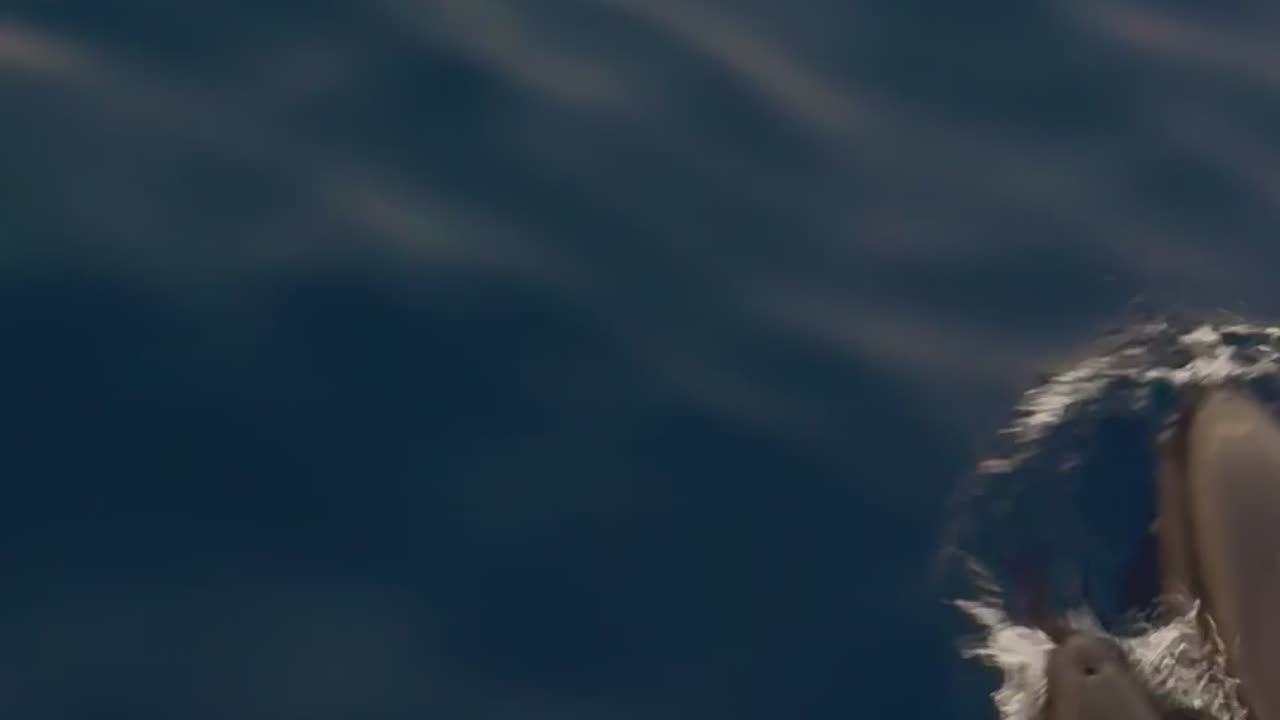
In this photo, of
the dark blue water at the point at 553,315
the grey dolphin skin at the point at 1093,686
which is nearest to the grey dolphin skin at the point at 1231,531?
the grey dolphin skin at the point at 1093,686

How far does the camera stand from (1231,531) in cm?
718

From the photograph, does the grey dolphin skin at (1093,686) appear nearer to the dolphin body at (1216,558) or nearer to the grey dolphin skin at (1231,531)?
the dolphin body at (1216,558)

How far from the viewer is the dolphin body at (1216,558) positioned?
Result: 6.66 metres

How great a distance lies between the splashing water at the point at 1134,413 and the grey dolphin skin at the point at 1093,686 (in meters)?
0.04

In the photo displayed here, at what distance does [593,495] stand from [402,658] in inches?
41.7

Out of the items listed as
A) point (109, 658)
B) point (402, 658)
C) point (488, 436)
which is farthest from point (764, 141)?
point (109, 658)

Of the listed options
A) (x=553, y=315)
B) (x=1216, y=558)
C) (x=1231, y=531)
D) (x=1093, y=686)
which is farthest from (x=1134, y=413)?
(x=553, y=315)

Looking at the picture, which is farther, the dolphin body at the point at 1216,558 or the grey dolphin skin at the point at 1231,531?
the grey dolphin skin at the point at 1231,531

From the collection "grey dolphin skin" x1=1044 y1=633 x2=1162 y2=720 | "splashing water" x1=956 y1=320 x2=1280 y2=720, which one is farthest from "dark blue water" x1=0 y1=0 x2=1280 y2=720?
"grey dolphin skin" x1=1044 y1=633 x2=1162 y2=720

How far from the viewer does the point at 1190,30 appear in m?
9.67

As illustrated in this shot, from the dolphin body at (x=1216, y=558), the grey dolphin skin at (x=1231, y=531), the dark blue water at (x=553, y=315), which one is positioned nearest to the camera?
the dark blue water at (x=553, y=315)

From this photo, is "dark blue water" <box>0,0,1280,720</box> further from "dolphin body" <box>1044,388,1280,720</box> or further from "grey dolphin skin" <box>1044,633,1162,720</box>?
"dolphin body" <box>1044,388,1280,720</box>

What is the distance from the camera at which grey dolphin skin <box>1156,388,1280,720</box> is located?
681 centimetres

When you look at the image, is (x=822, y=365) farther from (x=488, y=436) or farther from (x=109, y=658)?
(x=109, y=658)
